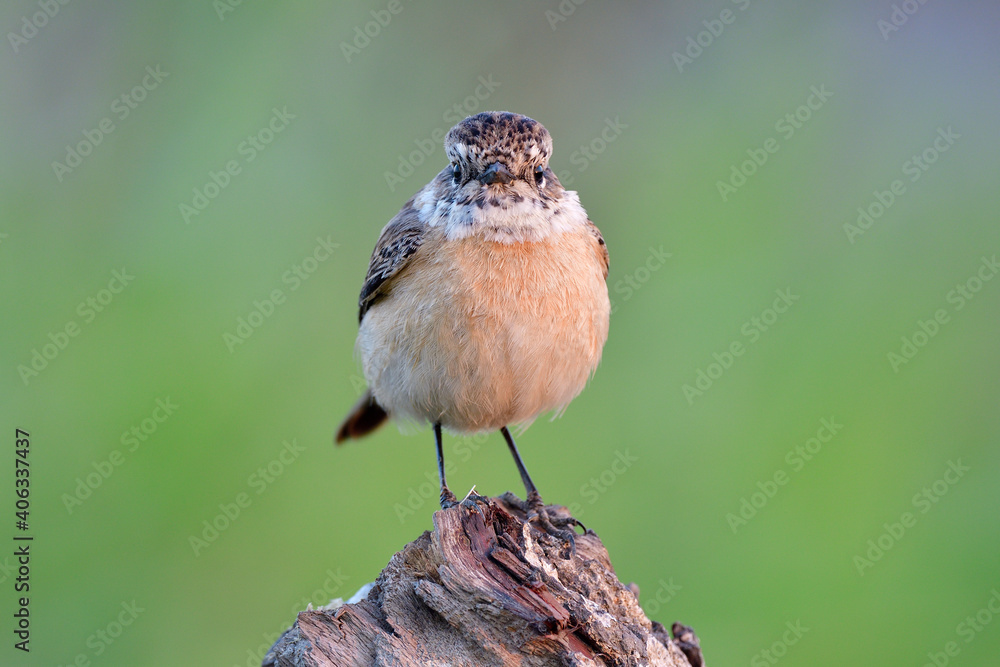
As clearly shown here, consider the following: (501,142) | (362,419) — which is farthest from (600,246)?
(362,419)

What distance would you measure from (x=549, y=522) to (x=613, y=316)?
3.83m

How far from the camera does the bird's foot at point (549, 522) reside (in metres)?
4.98

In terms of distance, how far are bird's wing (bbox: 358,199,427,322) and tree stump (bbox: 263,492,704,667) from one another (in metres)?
1.64

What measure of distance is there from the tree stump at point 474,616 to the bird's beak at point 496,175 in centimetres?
173

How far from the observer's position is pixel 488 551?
4168 millimetres

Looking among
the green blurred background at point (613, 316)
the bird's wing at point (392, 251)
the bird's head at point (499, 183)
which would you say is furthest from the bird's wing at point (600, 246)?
the green blurred background at point (613, 316)

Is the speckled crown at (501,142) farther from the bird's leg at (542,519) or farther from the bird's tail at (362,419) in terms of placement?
the bird's tail at (362,419)

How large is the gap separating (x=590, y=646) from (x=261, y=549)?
409cm

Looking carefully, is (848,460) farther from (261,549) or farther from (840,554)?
(261,549)

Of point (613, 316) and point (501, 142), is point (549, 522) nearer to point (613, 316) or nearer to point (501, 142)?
point (501, 142)

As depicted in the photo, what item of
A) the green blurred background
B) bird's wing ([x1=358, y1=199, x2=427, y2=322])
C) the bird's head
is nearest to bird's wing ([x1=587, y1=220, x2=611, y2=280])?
the bird's head

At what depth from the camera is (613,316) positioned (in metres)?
8.81

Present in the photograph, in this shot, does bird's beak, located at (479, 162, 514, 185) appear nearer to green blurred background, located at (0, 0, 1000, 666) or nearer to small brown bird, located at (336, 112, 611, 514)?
small brown bird, located at (336, 112, 611, 514)

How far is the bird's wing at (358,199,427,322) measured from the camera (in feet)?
17.5
